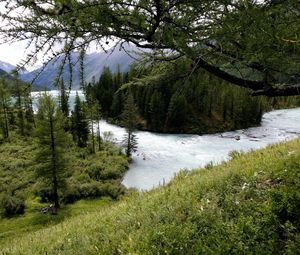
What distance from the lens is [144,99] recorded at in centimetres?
7312

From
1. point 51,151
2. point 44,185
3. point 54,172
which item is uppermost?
point 51,151

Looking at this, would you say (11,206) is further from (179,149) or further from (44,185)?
(179,149)

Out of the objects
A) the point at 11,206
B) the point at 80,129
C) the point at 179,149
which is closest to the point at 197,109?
the point at 179,149

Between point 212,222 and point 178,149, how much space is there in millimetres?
42330

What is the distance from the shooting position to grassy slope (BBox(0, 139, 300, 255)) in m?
5.28

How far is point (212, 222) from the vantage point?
598 centimetres

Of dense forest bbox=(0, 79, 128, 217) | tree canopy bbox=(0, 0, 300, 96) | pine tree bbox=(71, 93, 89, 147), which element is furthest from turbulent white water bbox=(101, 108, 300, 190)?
tree canopy bbox=(0, 0, 300, 96)

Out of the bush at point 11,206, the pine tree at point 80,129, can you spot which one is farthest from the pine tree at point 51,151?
the pine tree at point 80,129

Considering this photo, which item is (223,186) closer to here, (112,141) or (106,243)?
(106,243)

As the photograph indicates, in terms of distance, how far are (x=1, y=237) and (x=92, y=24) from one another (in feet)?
87.0

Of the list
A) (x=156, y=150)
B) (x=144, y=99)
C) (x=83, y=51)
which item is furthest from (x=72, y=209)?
(x=144, y=99)

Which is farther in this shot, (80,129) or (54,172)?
(80,129)

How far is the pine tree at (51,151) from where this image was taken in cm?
3203

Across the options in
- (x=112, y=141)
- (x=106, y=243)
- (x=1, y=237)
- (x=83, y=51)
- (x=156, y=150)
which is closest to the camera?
(x=83, y=51)
